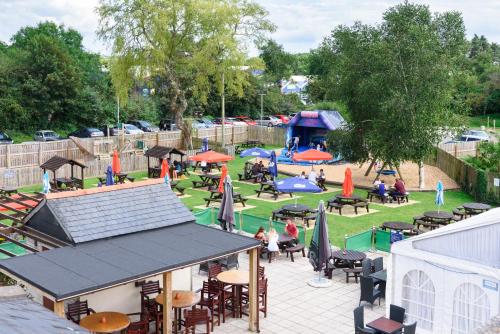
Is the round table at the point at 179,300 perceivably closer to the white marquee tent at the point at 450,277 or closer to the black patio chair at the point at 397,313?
the black patio chair at the point at 397,313

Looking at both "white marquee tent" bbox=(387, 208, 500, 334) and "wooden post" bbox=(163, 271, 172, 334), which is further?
"white marquee tent" bbox=(387, 208, 500, 334)

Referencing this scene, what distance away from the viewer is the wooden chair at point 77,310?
12.8 metres

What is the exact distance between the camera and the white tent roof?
1267cm

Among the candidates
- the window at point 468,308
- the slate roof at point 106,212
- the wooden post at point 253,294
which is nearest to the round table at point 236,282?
the wooden post at point 253,294

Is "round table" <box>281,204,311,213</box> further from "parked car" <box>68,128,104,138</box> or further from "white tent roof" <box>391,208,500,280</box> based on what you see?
"parked car" <box>68,128,104,138</box>

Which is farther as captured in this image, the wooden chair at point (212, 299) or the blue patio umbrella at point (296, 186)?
the blue patio umbrella at point (296, 186)

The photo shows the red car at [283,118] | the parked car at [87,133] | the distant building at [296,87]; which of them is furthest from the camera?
the distant building at [296,87]

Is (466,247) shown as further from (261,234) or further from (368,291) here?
(261,234)

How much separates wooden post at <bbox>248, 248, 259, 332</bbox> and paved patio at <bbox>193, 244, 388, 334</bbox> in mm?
274

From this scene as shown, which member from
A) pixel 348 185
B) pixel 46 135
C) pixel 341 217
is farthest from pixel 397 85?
pixel 46 135

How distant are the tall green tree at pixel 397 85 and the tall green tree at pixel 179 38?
40.0 feet

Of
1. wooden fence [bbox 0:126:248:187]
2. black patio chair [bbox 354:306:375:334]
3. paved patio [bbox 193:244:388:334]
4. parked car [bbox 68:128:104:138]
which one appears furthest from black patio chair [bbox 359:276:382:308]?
parked car [bbox 68:128:104:138]

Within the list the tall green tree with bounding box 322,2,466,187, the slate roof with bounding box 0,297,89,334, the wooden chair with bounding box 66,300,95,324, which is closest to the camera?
the slate roof with bounding box 0,297,89,334

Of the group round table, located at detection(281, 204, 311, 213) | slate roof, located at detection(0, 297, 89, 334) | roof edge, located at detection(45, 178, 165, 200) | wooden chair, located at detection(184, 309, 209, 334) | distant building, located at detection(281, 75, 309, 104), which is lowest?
wooden chair, located at detection(184, 309, 209, 334)
